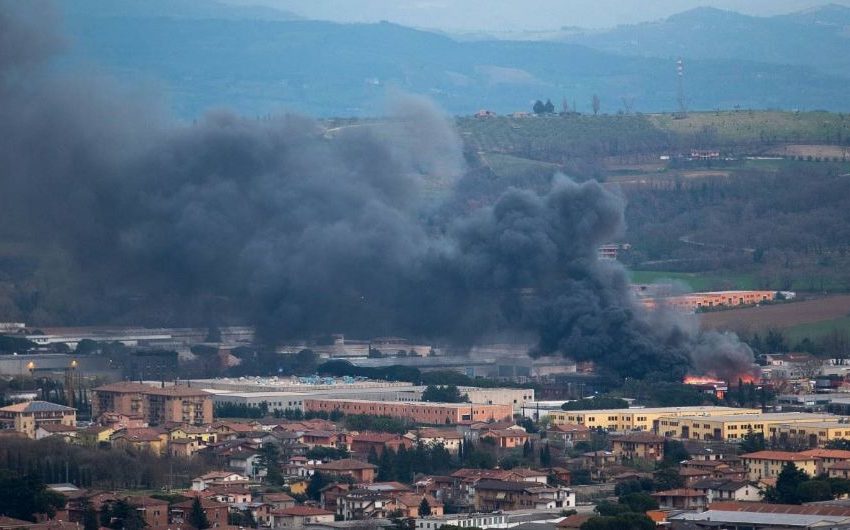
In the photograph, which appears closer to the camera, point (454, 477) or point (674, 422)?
point (454, 477)

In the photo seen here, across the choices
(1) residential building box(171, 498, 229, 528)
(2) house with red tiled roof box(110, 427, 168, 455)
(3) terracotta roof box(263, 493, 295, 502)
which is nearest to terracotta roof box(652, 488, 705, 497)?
(3) terracotta roof box(263, 493, 295, 502)

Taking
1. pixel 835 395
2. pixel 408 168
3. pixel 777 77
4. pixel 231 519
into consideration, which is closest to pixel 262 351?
pixel 408 168

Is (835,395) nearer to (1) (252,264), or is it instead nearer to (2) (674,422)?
(2) (674,422)

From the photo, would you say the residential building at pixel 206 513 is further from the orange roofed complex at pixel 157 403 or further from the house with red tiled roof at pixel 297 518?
the orange roofed complex at pixel 157 403

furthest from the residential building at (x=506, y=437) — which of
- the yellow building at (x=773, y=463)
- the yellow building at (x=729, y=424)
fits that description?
the yellow building at (x=773, y=463)

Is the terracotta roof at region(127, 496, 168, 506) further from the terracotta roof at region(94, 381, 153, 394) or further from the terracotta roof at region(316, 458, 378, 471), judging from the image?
the terracotta roof at region(94, 381, 153, 394)
